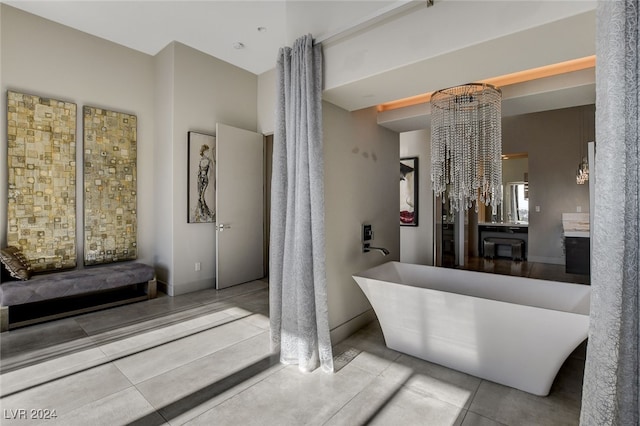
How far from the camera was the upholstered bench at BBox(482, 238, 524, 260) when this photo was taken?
666 cm

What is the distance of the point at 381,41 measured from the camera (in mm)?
2029

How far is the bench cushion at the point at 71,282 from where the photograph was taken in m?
2.96

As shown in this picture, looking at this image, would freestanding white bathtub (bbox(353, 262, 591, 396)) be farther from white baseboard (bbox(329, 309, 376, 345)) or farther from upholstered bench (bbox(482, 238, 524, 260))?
upholstered bench (bbox(482, 238, 524, 260))

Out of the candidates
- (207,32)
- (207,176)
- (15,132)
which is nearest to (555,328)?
(207,176)

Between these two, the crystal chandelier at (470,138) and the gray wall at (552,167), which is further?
the gray wall at (552,167)

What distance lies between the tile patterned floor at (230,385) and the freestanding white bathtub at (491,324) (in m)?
0.11

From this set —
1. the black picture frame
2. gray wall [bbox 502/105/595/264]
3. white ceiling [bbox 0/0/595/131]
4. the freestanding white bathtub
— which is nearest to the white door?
white ceiling [bbox 0/0/595/131]

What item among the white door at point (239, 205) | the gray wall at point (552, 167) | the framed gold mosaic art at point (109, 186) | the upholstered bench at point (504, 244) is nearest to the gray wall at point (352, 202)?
the white door at point (239, 205)

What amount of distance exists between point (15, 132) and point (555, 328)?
500cm

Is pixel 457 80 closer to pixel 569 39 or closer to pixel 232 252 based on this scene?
pixel 569 39

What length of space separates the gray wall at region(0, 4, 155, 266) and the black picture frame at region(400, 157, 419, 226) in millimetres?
4182

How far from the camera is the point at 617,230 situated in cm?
116

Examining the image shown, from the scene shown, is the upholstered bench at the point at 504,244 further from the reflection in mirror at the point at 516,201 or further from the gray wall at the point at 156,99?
the gray wall at the point at 156,99

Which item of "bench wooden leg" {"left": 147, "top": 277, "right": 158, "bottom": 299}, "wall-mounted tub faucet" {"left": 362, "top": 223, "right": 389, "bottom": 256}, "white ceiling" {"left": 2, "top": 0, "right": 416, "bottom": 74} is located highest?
"white ceiling" {"left": 2, "top": 0, "right": 416, "bottom": 74}
